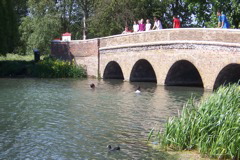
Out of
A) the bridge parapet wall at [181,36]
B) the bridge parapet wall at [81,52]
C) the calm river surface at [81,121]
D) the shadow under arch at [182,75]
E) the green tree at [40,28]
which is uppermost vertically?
the green tree at [40,28]

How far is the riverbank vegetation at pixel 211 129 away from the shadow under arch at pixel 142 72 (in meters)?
16.6

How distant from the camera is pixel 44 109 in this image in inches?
587

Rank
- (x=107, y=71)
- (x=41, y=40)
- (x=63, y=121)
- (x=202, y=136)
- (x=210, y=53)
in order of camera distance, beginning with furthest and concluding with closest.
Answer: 1. (x=41, y=40)
2. (x=107, y=71)
3. (x=210, y=53)
4. (x=63, y=121)
5. (x=202, y=136)

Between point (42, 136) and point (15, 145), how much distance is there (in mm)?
1035

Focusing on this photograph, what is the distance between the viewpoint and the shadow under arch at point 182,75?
22.5m

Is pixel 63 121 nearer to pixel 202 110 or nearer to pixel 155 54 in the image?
pixel 202 110

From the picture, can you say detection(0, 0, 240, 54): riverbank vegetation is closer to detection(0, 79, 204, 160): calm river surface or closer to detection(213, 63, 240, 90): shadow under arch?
detection(213, 63, 240, 90): shadow under arch

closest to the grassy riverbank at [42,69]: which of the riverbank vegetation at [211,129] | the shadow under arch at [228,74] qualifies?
the shadow under arch at [228,74]

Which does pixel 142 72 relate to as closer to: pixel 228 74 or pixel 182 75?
pixel 182 75

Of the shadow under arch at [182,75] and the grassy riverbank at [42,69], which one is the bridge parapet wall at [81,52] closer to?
the grassy riverbank at [42,69]

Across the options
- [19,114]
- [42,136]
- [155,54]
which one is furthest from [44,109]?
[155,54]

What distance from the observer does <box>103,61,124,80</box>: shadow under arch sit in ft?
96.6

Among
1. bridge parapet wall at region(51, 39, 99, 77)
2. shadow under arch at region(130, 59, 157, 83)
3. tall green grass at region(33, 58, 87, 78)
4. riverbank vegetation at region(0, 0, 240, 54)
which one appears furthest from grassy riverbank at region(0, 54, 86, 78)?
shadow under arch at region(130, 59, 157, 83)

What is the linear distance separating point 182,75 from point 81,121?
11914 mm
